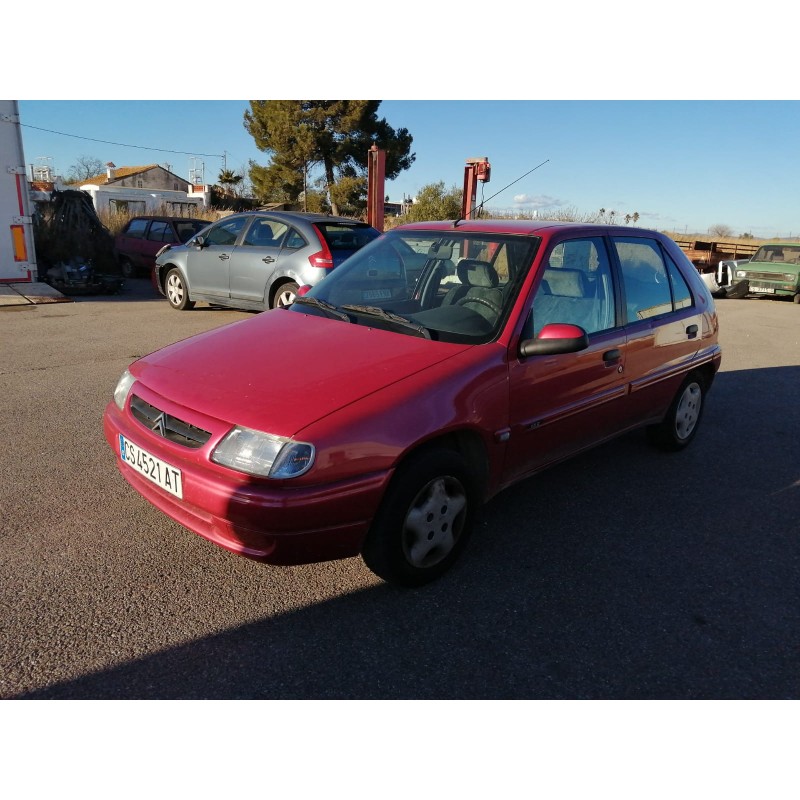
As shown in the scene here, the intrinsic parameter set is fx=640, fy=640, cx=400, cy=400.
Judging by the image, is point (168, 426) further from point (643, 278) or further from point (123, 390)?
point (643, 278)

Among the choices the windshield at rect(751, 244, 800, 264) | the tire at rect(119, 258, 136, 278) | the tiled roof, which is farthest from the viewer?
the tiled roof

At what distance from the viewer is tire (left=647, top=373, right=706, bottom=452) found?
4.75 m

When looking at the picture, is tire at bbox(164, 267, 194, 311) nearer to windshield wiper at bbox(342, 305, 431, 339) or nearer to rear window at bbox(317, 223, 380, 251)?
rear window at bbox(317, 223, 380, 251)

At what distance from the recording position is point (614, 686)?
2.38 m

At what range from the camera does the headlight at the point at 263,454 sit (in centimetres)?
240

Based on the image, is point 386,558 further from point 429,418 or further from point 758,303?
point 758,303

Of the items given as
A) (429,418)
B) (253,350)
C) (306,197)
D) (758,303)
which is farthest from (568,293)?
(306,197)

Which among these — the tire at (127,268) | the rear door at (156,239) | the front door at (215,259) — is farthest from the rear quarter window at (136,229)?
the front door at (215,259)

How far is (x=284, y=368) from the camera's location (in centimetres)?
292

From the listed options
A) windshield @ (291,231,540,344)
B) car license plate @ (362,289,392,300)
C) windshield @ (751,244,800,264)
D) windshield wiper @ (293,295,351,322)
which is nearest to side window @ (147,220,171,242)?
windshield @ (291,231,540,344)

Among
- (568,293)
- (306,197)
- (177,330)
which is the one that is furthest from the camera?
(306,197)

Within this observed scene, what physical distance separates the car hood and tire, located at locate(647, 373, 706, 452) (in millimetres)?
2403

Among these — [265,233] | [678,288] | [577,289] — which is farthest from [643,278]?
[265,233]

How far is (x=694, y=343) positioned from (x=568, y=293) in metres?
1.65
